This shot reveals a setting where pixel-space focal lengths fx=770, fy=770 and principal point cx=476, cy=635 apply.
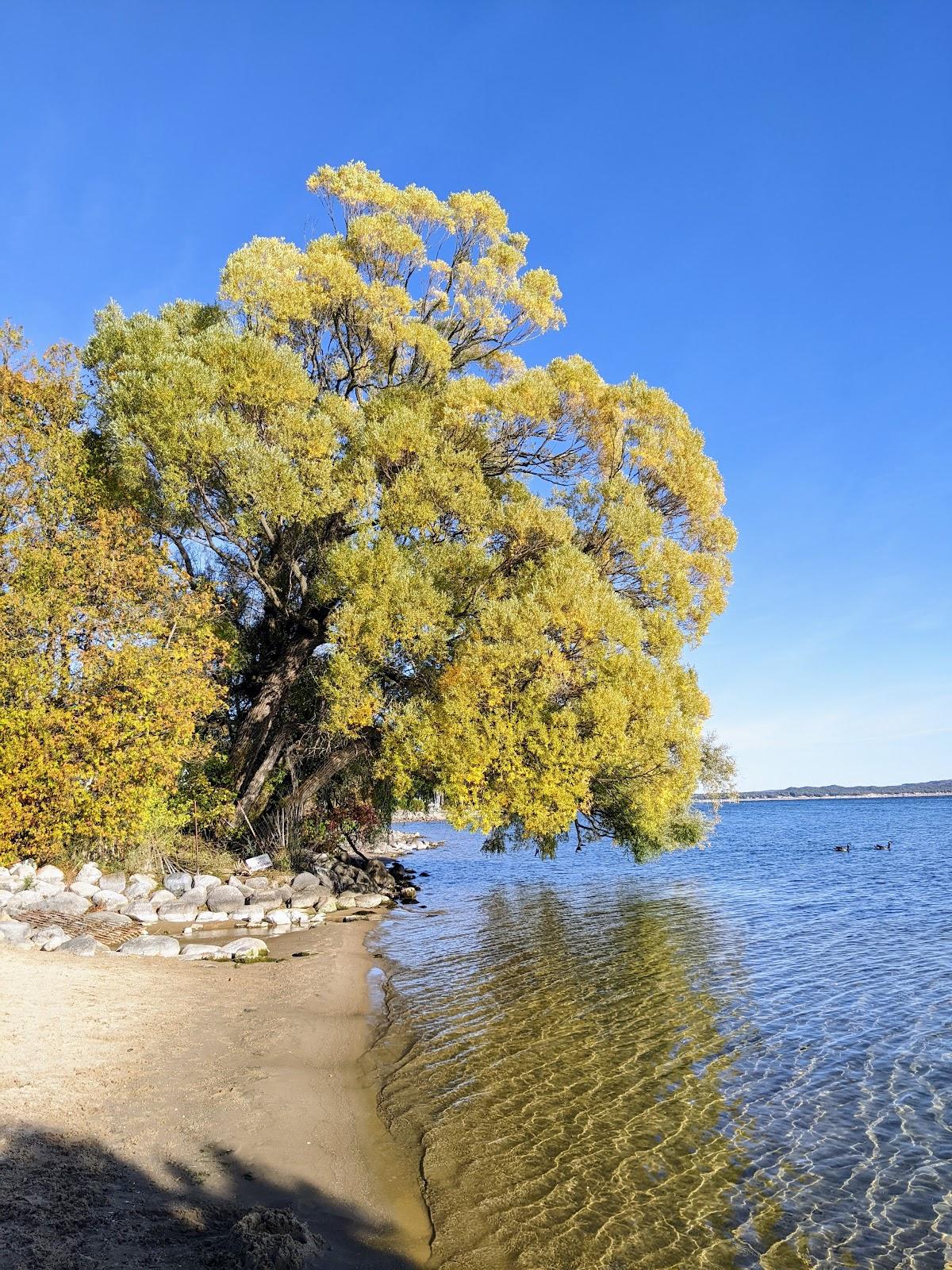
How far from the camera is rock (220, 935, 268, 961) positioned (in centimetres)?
1480

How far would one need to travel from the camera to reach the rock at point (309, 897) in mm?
21422

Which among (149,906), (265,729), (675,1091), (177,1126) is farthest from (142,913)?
(675,1091)

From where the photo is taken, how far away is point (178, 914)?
1803 cm

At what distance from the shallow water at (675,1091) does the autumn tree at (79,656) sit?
305 inches

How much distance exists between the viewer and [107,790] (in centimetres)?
1919

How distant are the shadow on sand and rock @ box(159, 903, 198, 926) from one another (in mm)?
12142

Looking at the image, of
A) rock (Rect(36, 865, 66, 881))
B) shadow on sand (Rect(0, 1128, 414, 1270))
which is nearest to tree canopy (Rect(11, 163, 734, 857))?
rock (Rect(36, 865, 66, 881))

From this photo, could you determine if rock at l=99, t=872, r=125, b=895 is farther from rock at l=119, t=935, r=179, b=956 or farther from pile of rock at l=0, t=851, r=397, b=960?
rock at l=119, t=935, r=179, b=956

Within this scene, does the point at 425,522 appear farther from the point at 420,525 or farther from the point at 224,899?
the point at 224,899

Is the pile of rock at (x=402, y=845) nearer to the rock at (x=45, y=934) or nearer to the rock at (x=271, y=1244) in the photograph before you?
the rock at (x=45, y=934)

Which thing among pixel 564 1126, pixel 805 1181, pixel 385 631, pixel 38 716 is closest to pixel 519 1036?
pixel 564 1126

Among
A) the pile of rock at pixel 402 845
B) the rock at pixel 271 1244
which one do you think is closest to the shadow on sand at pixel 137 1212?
the rock at pixel 271 1244

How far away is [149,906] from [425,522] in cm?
1162

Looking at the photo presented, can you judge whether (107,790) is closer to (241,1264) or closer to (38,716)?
(38,716)
